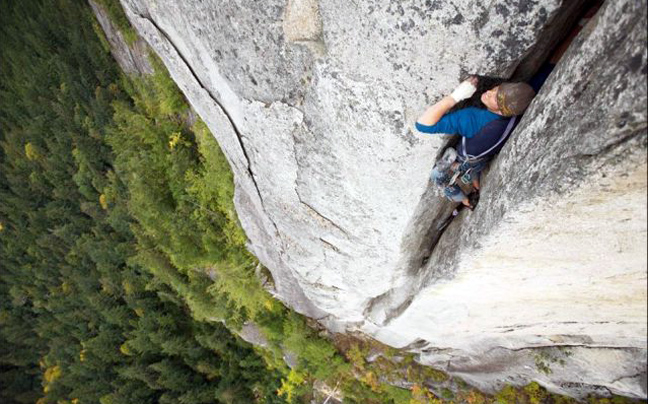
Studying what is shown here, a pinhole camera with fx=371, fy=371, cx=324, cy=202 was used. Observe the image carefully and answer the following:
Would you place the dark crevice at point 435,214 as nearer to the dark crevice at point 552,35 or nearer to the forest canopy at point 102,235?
the dark crevice at point 552,35

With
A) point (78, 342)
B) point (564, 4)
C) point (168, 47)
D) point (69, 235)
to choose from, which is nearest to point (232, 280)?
point (168, 47)

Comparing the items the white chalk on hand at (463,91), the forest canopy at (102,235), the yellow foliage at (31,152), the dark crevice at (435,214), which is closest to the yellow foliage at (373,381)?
the dark crevice at (435,214)

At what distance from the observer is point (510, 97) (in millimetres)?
2697

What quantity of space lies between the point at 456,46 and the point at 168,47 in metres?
3.64

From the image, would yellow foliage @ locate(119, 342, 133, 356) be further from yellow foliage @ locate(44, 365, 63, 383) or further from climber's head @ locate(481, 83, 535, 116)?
climber's head @ locate(481, 83, 535, 116)

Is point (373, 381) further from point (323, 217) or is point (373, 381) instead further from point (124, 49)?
point (124, 49)

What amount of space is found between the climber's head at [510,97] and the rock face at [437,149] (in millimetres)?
131

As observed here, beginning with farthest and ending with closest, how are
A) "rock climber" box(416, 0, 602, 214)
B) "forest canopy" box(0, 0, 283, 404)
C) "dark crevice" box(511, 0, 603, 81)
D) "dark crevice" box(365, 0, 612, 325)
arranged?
"forest canopy" box(0, 0, 283, 404), "rock climber" box(416, 0, 602, 214), "dark crevice" box(365, 0, 612, 325), "dark crevice" box(511, 0, 603, 81)

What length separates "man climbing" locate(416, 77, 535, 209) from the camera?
8.95 ft

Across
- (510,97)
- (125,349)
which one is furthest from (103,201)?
(510,97)

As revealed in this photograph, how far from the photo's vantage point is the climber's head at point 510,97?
2.68 metres

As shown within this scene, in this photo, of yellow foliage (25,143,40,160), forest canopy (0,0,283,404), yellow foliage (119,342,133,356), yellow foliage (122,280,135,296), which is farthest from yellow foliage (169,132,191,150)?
yellow foliage (25,143,40,160)

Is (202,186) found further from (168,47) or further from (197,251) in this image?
(168,47)

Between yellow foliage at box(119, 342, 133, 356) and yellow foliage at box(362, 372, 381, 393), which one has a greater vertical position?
yellow foliage at box(119, 342, 133, 356)
